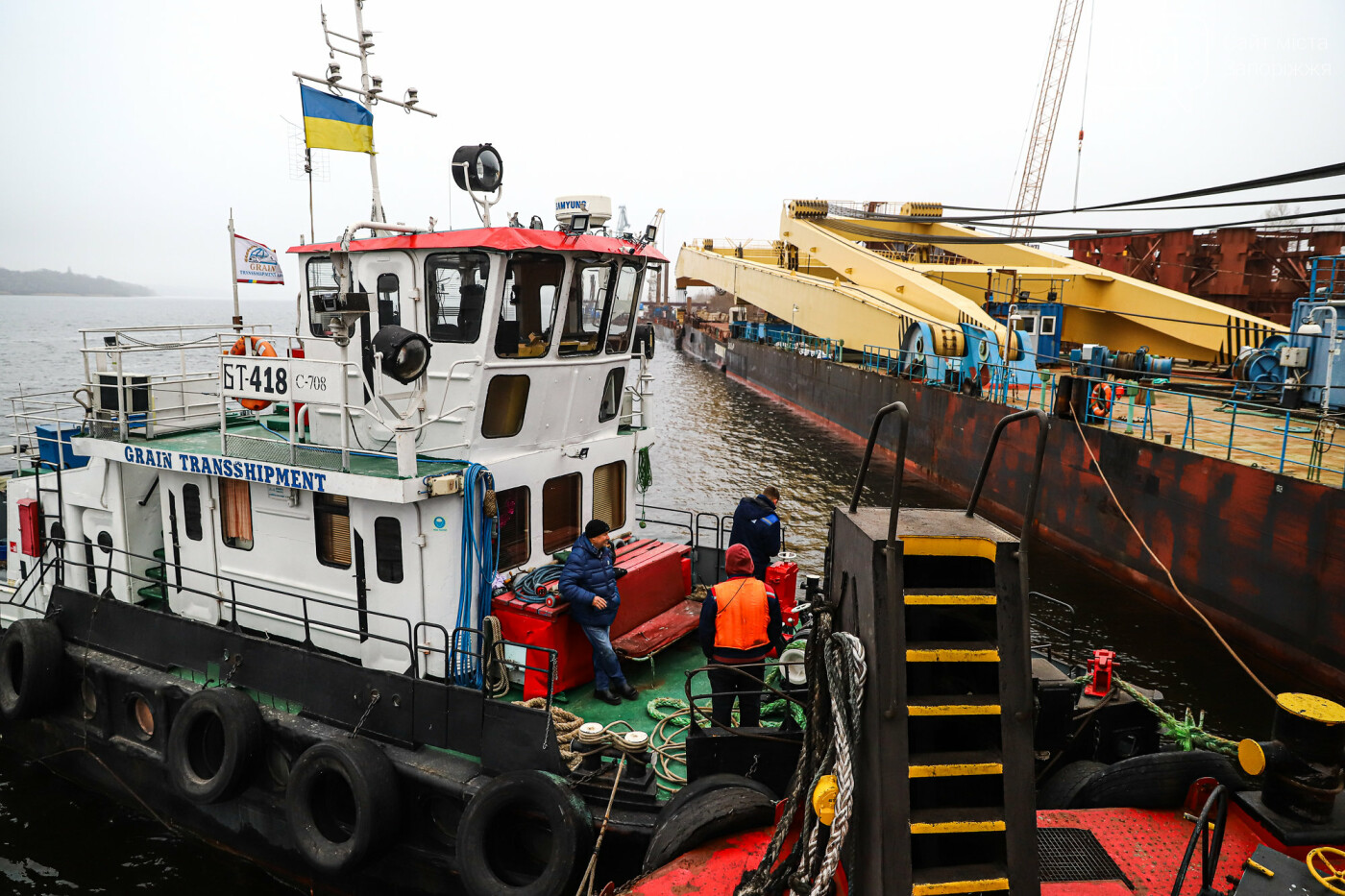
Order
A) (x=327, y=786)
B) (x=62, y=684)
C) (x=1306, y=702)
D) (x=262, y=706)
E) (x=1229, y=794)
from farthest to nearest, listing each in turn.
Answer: (x=62, y=684), (x=262, y=706), (x=327, y=786), (x=1229, y=794), (x=1306, y=702)


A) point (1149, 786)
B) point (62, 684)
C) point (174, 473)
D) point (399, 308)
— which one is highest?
point (399, 308)

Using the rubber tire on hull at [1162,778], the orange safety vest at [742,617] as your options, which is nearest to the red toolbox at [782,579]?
the orange safety vest at [742,617]

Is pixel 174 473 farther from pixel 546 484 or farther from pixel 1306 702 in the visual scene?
pixel 1306 702

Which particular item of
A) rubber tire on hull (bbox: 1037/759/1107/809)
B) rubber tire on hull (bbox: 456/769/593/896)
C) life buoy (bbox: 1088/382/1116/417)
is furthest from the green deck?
life buoy (bbox: 1088/382/1116/417)

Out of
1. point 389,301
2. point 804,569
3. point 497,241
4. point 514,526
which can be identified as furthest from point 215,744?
point 804,569

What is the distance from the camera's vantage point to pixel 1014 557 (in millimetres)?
3418

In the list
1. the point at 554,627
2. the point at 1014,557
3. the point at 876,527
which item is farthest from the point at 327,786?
the point at 1014,557

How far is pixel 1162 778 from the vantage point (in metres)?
5.08

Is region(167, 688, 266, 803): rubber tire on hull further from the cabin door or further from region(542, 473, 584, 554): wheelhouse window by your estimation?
region(542, 473, 584, 554): wheelhouse window

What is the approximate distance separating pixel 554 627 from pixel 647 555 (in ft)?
5.27

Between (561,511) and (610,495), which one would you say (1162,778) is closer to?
(561,511)

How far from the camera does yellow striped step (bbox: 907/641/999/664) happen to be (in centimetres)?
339

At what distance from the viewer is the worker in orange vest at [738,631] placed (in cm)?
570

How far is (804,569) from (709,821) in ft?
35.2
